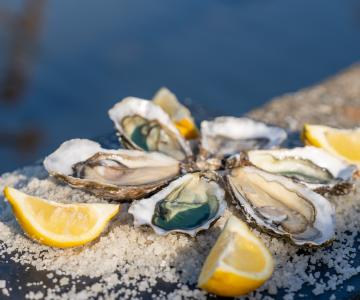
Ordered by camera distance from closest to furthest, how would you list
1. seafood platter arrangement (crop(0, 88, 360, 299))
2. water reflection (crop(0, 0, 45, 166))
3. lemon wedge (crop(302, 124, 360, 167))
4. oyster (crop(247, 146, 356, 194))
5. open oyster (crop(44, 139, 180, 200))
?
1. seafood platter arrangement (crop(0, 88, 360, 299))
2. open oyster (crop(44, 139, 180, 200))
3. oyster (crop(247, 146, 356, 194))
4. lemon wedge (crop(302, 124, 360, 167))
5. water reflection (crop(0, 0, 45, 166))

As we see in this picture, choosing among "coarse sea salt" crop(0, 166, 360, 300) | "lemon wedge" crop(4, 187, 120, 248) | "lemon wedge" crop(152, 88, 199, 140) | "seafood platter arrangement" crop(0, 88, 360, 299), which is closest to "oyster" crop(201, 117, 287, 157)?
"seafood platter arrangement" crop(0, 88, 360, 299)

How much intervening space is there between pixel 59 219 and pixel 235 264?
45cm

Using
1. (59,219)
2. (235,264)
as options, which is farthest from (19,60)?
(235,264)

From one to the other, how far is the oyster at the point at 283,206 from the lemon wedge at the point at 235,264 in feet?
0.43

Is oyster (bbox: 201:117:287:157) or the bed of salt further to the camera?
oyster (bbox: 201:117:287:157)

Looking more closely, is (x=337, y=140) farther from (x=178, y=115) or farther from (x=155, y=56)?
(x=155, y=56)

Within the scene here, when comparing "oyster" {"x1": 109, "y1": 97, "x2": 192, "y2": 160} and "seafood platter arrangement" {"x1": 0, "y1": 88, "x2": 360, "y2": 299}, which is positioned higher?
"oyster" {"x1": 109, "y1": 97, "x2": 192, "y2": 160}

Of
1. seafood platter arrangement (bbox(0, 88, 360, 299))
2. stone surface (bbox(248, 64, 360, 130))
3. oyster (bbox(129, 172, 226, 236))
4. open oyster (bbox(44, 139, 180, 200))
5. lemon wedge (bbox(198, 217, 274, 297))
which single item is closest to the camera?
lemon wedge (bbox(198, 217, 274, 297))

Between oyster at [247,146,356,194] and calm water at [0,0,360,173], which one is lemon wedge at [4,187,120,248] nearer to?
oyster at [247,146,356,194]

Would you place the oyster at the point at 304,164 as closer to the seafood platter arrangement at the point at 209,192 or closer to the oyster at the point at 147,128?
the seafood platter arrangement at the point at 209,192

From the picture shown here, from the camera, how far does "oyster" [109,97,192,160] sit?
195cm

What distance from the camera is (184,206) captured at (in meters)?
1.62

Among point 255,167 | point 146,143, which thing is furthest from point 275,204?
point 146,143

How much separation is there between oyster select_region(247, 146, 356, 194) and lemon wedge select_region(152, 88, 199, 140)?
0.32m
